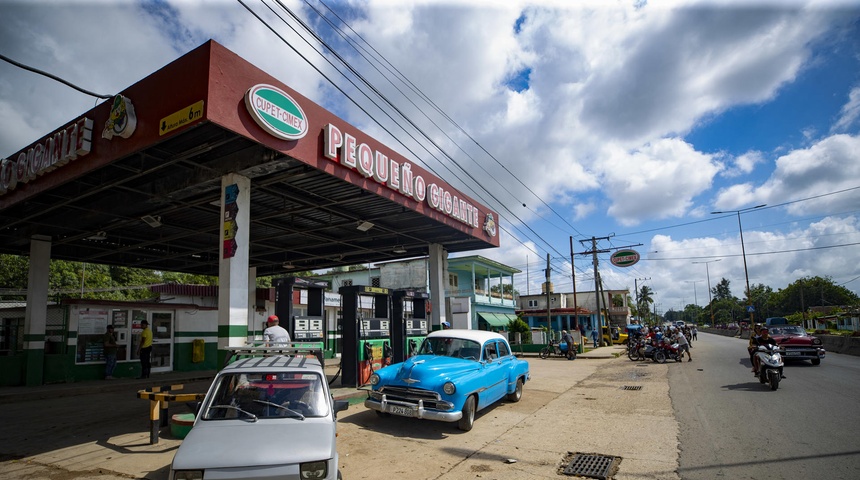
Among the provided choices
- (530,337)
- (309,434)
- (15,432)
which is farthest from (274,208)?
(530,337)

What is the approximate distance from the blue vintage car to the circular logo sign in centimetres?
475

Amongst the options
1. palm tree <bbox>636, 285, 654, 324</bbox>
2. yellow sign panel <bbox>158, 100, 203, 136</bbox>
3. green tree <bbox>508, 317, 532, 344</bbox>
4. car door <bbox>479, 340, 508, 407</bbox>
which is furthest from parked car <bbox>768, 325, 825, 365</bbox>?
palm tree <bbox>636, 285, 654, 324</bbox>

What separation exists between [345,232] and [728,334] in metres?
61.9

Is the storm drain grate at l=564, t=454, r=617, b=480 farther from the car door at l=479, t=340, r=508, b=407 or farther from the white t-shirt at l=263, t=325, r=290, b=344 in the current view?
the white t-shirt at l=263, t=325, r=290, b=344

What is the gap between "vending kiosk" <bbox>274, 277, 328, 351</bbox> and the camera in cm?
1162

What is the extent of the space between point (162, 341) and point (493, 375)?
48.1 ft

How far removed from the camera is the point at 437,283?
57.1 ft

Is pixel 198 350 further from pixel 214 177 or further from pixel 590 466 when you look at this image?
pixel 590 466

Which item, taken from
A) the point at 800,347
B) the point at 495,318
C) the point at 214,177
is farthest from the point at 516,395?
the point at 495,318

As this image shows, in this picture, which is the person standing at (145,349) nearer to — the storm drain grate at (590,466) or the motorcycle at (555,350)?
the storm drain grate at (590,466)

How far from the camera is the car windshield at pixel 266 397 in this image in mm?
4949

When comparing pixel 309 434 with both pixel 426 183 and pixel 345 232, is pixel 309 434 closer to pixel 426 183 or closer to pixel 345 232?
pixel 426 183

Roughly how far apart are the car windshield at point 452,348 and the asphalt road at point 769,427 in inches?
150

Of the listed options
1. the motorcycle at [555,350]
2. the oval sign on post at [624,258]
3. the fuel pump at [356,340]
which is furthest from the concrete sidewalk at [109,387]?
the oval sign on post at [624,258]
